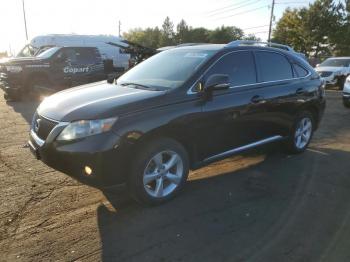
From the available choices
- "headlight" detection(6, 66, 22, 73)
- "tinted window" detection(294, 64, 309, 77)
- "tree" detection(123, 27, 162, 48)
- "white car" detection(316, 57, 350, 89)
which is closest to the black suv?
"tinted window" detection(294, 64, 309, 77)

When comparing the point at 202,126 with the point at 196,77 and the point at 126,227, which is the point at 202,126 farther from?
the point at 126,227

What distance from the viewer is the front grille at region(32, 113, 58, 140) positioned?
158 inches

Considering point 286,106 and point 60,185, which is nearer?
point 60,185

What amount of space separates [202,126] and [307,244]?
5.63 feet

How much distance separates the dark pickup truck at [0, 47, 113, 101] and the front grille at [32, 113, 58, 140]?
31.7 ft

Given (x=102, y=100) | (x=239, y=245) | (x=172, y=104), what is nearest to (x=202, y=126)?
(x=172, y=104)

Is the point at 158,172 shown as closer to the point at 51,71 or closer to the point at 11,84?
the point at 11,84

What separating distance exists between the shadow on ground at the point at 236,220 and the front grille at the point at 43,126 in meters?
1.00

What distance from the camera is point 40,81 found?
13.7 m

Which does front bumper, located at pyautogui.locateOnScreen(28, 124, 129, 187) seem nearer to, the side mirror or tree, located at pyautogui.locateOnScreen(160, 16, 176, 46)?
the side mirror

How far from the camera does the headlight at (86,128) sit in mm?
3754

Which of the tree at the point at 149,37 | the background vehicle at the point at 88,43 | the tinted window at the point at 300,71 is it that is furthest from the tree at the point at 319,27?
the tree at the point at 149,37

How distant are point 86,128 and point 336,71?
1781 cm

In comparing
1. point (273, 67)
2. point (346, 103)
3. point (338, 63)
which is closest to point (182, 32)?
point (338, 63)
